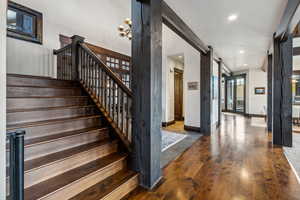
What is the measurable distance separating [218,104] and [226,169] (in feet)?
13.5

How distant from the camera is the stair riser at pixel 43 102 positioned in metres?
2.19

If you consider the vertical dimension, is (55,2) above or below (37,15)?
above

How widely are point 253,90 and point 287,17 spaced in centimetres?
743

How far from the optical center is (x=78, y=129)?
7.89 ft

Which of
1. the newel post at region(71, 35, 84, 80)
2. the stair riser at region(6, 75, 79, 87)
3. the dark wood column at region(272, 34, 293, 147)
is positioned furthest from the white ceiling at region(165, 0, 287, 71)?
the stair riser at region(6, 75, 79, 87)

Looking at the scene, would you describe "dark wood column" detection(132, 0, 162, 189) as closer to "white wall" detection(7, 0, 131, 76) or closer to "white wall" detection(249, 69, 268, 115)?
"white wall" detection(7, 0, 131, 76)

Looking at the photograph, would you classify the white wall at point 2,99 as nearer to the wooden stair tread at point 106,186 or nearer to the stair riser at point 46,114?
the wooden stair tread at point 106,186

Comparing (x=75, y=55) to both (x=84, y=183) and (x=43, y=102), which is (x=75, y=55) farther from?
(x=84, y=183)

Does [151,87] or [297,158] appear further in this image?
[297,158]

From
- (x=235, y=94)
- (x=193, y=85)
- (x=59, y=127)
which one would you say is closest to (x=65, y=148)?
(x=59, y=127)

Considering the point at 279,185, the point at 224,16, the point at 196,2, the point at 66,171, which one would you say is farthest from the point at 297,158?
the point at 66,171

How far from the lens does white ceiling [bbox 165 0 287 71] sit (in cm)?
273

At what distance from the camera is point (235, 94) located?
10.0 meters

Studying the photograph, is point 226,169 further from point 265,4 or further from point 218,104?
point 218,104
